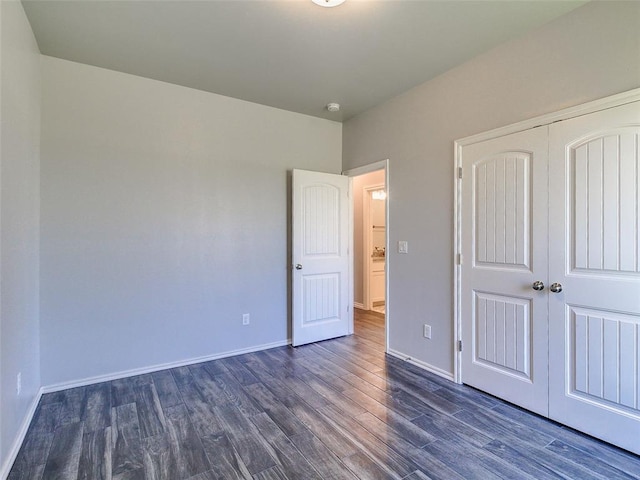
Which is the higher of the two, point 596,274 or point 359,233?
point 359,233

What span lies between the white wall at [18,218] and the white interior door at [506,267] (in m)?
3.08

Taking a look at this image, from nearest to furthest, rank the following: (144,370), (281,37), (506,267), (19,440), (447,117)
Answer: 1. (19,440)
2. (281,37)
3. (506,267)
4. (447,117)
5. (144,370)

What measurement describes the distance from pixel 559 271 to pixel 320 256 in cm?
234

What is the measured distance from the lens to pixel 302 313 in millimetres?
3762

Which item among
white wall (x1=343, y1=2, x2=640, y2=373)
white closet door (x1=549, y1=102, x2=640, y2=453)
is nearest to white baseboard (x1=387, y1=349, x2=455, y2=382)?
white wall (x1=343, y1=2, x2=640, y2=373)

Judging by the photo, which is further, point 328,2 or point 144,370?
point 144,370

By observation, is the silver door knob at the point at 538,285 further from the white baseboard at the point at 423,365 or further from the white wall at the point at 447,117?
the white baseboard at the point at 423,365

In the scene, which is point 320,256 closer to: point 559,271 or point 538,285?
point 538,285

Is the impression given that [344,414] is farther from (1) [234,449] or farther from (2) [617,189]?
(2) [617,189]

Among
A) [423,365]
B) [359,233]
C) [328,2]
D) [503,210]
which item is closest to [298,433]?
[423,365]

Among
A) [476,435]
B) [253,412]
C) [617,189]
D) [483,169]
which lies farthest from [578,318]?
[253,412]

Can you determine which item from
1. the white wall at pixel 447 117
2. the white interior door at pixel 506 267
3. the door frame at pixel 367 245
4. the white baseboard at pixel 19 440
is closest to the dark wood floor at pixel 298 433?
the white baseboard at pixel 19 440

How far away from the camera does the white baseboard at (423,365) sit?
2.90 meters

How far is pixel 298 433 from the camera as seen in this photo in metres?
2.11
